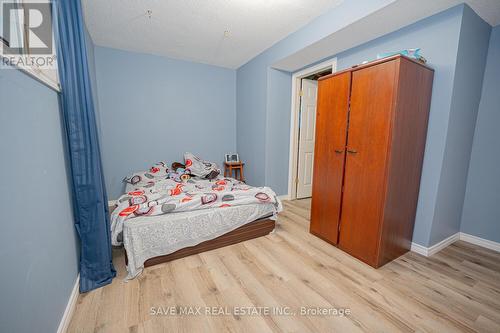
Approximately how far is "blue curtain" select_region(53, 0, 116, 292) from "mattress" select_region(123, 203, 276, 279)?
185 millimetres

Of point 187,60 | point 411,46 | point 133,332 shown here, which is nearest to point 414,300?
point 133,332

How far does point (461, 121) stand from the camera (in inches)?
77.3

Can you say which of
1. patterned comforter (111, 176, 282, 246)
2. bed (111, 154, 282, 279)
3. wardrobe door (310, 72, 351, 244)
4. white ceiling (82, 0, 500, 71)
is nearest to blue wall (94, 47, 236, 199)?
white ceiling (82, 0, 500, 71)

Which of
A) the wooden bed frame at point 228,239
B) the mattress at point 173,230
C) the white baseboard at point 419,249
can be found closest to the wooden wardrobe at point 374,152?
the white baseboard at point 419,249

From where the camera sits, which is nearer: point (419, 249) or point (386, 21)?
point (386, 21)

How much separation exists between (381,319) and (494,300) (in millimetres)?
932

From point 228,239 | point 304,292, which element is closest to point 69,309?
point 228,239

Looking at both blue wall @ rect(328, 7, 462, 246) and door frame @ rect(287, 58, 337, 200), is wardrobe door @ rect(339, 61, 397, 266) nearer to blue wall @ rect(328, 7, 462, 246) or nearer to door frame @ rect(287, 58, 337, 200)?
blue wall @ rect(328, 7, 462, 246)

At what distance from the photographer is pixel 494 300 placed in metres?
1.46

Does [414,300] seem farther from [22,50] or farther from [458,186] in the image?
[22,50]

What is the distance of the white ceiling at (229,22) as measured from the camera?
1880 mm

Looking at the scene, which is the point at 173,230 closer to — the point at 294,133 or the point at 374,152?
the point at 374,152

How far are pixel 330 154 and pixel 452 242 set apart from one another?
5.62 feet

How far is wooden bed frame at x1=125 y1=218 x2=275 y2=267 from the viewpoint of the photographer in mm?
1857
